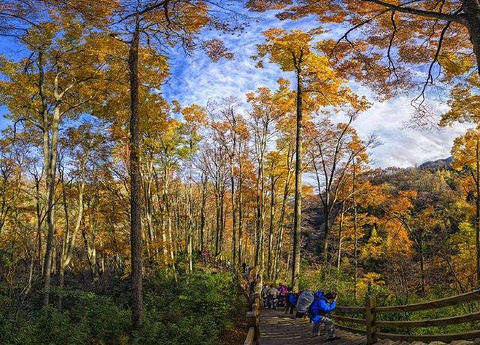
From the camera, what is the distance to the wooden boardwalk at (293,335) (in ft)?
25.2

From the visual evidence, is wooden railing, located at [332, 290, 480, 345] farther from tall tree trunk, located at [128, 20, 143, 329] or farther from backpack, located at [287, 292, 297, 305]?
tall tree trunk, located at [128, 20, 143, 329]

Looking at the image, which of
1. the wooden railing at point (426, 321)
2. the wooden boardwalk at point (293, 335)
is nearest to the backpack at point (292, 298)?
the wooden boardwalk at point (293, 335)

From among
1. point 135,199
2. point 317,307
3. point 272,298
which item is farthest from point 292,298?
point 135,199

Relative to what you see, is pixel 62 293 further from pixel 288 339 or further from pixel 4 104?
pixel 288 339

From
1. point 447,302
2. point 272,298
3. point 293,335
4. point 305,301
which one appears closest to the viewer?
point 447,302

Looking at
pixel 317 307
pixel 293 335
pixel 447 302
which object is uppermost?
pixel 447 302

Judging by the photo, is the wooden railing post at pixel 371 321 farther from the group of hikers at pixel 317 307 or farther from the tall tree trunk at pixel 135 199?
the tall tree trunk at pixel 135 199

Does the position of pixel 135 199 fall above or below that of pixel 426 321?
above

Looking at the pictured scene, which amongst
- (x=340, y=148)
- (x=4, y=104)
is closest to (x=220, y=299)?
(x=4, y=104)

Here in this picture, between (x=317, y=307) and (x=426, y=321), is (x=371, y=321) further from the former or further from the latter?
(x=317, y=307)

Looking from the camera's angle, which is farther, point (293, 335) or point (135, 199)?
point (135, 199)

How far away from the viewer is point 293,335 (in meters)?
9.23

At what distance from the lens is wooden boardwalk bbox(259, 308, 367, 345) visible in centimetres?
768

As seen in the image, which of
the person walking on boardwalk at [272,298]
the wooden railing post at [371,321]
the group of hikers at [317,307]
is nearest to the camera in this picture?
the wooden railing post at [371,321]
